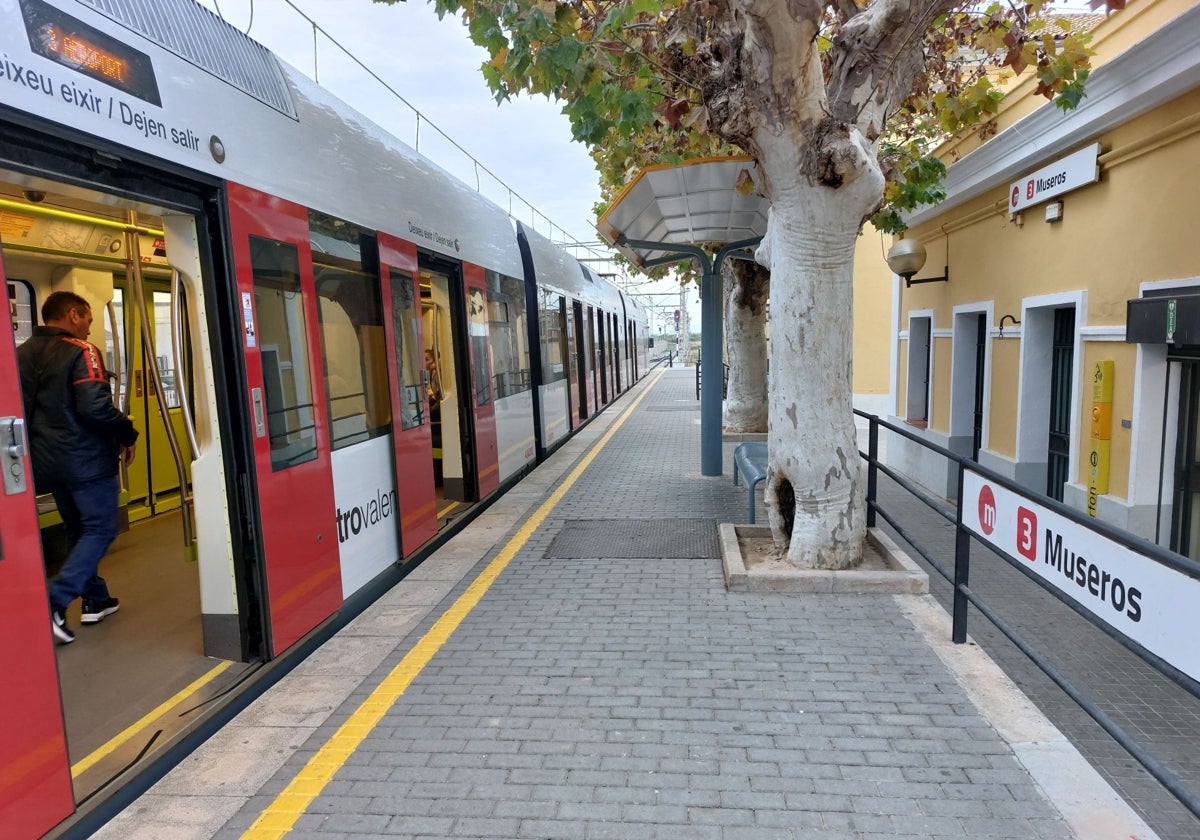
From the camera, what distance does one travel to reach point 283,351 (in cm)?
371

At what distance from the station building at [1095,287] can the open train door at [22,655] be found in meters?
5.79

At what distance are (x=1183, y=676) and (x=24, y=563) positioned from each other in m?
3.44

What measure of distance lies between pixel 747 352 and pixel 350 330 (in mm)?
8391

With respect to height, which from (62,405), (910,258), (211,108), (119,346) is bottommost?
(62,405)

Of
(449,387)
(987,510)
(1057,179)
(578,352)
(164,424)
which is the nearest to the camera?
(987,510)

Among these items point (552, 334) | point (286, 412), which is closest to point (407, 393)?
point (286, 412)

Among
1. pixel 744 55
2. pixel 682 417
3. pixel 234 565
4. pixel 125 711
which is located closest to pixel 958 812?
pixel 234 565

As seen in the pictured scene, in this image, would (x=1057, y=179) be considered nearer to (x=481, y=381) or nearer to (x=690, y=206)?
(x=690, y=206)

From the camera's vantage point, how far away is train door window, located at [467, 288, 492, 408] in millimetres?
6625

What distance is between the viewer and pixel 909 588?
4586 millimetres

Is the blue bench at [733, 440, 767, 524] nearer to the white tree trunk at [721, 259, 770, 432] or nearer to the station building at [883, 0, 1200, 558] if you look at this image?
the station building at [883, 0, 1200, 558]

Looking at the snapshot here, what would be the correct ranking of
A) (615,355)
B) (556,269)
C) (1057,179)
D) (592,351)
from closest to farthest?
1. (1057,179)
2. (556,269)
3. (592,351)
4. (615,355)

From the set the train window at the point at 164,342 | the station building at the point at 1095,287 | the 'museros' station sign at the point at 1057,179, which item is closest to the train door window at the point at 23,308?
the train window at the point at 164,342

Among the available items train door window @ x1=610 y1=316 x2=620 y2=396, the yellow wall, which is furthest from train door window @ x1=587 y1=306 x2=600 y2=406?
the yellow wall
